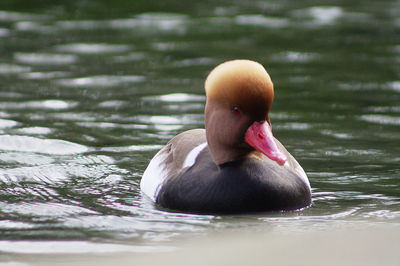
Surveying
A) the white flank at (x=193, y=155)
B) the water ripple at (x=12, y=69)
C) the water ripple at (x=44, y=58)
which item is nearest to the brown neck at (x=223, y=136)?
the white flank at (x=193, y=155)

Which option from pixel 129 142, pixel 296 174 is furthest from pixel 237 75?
pixel 129 142

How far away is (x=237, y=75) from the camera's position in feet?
21.2

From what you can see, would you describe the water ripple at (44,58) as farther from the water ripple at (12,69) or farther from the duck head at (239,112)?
the duck head at (239,112)

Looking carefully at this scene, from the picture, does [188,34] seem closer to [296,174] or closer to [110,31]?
[110,31]

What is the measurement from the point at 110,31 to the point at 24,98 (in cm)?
450

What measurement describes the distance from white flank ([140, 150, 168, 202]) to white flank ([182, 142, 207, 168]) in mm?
257

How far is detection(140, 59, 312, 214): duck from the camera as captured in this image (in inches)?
256

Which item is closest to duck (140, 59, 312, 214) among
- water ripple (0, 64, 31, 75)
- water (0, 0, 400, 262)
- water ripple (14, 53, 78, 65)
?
water (0, 0, 400, 262)

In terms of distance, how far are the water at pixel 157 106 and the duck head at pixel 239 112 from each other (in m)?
0.57

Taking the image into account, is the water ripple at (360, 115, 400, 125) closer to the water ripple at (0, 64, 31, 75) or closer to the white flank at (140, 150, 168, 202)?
the white flank at (140, 150, 168, 202)

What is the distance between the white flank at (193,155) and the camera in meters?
7.17

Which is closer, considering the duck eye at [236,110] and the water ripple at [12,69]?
the duck eye at [236,110]

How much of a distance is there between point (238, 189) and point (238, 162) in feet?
0.80

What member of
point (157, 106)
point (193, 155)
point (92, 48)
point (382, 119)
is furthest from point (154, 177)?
point (92, 48)
